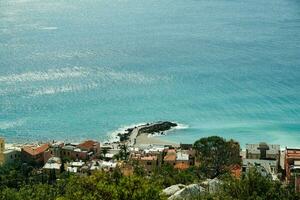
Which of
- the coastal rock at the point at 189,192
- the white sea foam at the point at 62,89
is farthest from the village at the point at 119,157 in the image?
the white sea foam at the point at 62,89

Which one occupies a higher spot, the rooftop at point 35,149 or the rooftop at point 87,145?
the rooftop at point 87,145

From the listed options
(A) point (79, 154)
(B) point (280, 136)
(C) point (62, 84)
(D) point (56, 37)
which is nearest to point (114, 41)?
(D) point (56, 37)

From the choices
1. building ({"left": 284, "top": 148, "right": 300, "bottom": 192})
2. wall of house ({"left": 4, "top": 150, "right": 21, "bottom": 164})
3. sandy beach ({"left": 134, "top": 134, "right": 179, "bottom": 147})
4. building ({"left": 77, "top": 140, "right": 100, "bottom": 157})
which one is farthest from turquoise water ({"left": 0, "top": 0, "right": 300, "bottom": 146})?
building ({"left": 284, "top": 148, "right": 300, "bottom": 192})

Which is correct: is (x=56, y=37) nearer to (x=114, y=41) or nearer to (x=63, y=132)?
(x=114, y=41)

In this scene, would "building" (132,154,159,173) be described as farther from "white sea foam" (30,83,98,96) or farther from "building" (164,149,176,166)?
"white sea foam" (30,83,98,96)

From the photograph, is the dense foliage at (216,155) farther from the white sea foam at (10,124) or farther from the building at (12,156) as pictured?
the white sea foam at (10,124)

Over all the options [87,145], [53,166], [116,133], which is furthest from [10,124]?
[53,166]

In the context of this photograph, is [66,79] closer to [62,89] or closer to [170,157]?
[62,89]
